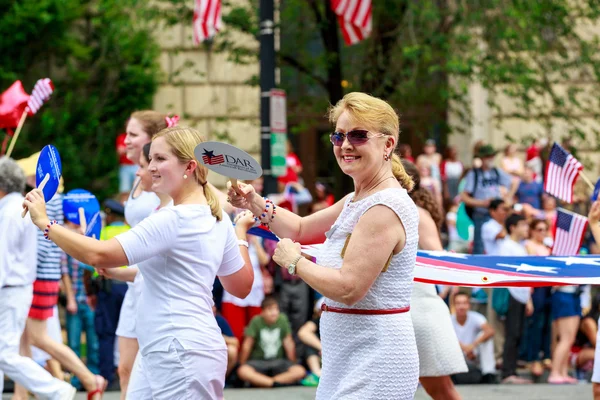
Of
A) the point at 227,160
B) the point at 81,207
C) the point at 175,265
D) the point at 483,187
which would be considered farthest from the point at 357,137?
the point at 483,187

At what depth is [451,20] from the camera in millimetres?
14219

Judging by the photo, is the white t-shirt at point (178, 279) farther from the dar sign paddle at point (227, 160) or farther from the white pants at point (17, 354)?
the white pants at point (17, 354)

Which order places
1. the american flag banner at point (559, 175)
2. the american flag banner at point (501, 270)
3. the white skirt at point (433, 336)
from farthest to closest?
the american flag banner at point (559, 175) < the white skirt at point (433, 336) < the american flag banner at point (501, 270)

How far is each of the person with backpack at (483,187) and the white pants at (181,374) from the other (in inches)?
347

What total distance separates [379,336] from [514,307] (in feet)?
25.6

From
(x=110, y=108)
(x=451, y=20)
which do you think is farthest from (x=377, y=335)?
(x=110, y=108)

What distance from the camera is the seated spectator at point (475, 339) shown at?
11.5 m

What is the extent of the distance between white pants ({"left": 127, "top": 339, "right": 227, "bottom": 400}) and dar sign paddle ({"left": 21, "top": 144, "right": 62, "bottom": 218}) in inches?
34.8

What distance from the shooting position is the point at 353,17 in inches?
502

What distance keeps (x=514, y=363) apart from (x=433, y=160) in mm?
4550

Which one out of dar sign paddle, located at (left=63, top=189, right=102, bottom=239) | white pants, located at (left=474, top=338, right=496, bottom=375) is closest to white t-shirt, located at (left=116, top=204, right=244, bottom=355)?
dar sign paddle, located at (left=63, top=189, right=102, bottom=239)

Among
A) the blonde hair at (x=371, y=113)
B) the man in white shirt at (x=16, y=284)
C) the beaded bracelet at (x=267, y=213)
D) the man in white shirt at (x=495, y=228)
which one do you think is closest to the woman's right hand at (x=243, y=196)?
the beaded bracelet at (x=267, y=213)

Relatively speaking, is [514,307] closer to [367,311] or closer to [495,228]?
[495,228]

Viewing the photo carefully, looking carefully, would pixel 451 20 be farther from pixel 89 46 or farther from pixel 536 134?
pixel 89 46
